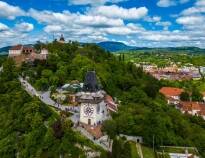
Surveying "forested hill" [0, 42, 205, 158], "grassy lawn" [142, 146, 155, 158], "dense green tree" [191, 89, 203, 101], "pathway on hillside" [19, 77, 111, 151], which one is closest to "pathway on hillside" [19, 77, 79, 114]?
"pathway on hillside" [19, 77, 111, 151]

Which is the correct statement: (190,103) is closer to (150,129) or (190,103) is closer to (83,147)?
(150,129)

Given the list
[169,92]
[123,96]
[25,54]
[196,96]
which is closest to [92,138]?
[123,96]

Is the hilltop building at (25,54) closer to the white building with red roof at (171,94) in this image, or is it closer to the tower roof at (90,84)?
the tower roof at (90,84)

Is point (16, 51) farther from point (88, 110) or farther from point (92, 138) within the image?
point (92, 138)

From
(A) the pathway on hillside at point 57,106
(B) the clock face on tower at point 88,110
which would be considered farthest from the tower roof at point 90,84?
(A) the pathway on hillside at point 57,106

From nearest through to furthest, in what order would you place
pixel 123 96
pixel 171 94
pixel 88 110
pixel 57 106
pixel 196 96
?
pixel 88 110
pixel 57 106
pixel 123 96
pixel 171 94
pixel 196 96

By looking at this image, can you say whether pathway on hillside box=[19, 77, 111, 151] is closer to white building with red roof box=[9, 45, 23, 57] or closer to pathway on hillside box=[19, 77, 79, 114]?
pathway on hillside box=[19, 77, 79, 114]
